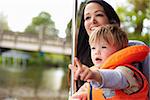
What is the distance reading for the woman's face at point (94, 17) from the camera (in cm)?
92

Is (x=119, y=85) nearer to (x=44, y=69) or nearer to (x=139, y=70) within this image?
(x=139, y=70)

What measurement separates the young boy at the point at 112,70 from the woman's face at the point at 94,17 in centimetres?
5

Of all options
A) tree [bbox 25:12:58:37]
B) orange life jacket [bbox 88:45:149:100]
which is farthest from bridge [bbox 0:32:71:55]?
orange life jacket [bbox 88:45:149:100]

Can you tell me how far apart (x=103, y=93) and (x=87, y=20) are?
0.76 ft

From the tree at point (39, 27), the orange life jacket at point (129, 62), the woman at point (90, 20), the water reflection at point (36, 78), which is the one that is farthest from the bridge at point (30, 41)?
the orange life jacket at point (129, 62)

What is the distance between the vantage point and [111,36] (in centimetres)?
84

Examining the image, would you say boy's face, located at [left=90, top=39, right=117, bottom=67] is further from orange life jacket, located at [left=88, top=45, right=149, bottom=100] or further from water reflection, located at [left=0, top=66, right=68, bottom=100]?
water reflection, located at [left=0, top=66, right=68, bottom=100]

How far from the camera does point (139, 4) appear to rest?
1.83m

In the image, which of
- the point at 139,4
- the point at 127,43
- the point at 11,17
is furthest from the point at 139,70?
the point at 11,17

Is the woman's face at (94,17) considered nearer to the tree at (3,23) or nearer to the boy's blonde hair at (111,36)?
the boy's blonde hair at (111,36)

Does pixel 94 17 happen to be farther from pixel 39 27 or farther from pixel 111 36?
pixel 39 27

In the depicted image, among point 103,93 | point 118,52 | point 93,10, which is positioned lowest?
point 103,93

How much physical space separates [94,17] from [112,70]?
8.6 inches

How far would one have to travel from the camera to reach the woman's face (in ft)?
3.02
